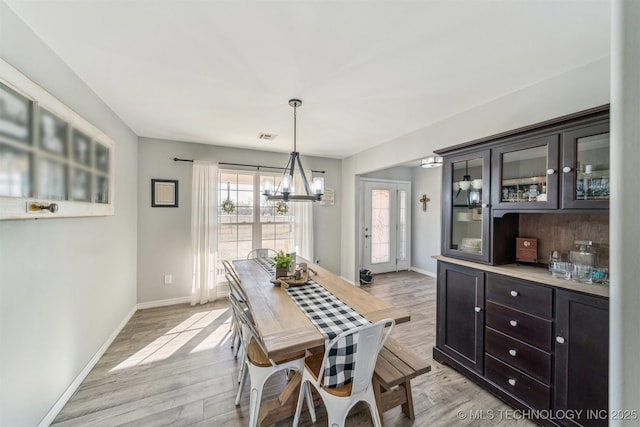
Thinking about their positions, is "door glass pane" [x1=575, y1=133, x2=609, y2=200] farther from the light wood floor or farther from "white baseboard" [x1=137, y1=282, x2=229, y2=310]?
"white baseboard" [x1=137, y1=282, x2=229, y2=310]

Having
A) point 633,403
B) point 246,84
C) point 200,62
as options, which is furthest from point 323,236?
point 633,403

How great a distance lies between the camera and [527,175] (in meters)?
1.98

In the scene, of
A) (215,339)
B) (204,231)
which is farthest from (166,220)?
(215,339)

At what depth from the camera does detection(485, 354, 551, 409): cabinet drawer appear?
5.80 feet

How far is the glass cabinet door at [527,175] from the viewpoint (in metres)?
1.79

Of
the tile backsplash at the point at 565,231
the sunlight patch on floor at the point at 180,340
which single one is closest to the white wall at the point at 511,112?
the tile backsplash at the point at 565,231

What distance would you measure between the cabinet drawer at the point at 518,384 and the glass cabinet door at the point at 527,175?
1.22 meters

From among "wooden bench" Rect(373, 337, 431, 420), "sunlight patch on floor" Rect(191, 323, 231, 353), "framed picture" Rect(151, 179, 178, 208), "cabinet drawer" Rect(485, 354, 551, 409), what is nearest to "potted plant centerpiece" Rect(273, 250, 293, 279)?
"wooden bench" Rect(373, 337, 431, 420)

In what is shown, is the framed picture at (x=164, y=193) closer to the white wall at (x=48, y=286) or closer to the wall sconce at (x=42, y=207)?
the white wall at (x=48, y=286)

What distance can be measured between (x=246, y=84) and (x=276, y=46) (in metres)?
0.58

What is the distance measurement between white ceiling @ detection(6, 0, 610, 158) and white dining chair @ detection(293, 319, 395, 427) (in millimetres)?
1696

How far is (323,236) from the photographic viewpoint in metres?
4.96

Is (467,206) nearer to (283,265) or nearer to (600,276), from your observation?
(600,276)

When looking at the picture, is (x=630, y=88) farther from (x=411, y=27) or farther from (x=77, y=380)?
(x=77, y=380)
